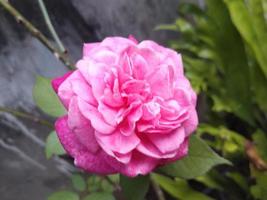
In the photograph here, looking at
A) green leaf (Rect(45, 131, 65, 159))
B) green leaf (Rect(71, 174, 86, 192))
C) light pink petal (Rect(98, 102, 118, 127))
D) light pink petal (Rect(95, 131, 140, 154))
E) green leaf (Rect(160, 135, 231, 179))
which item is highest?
light pink petal (Rect(98, 102, 118, 127))

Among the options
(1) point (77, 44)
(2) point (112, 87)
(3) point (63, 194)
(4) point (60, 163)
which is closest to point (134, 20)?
(1) point (77, 44)

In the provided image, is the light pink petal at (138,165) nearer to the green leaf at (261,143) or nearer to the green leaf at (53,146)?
the green leaf at (53,146)

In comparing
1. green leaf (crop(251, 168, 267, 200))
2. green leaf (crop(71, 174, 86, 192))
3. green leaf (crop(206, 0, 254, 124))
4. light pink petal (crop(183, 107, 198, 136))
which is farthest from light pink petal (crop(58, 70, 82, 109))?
green leaf (crop(206, 0, 254, 124))

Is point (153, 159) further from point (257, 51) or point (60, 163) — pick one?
point (257, 51)

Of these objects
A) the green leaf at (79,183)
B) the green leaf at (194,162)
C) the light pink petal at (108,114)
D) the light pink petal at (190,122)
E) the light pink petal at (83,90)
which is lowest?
the green leaf at (79,183)

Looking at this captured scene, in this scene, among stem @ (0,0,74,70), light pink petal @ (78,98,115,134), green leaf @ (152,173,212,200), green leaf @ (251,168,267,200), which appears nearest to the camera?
light pink petal @ (78,98,115,134)

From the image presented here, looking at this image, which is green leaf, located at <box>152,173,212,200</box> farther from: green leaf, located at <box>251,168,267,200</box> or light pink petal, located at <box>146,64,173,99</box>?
light pink petal, located at <box>146,64,173,99</box>

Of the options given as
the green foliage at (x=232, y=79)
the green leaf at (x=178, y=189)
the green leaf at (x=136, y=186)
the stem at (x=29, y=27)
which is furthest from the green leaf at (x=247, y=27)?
the green leaf at (x=136, y=186)
